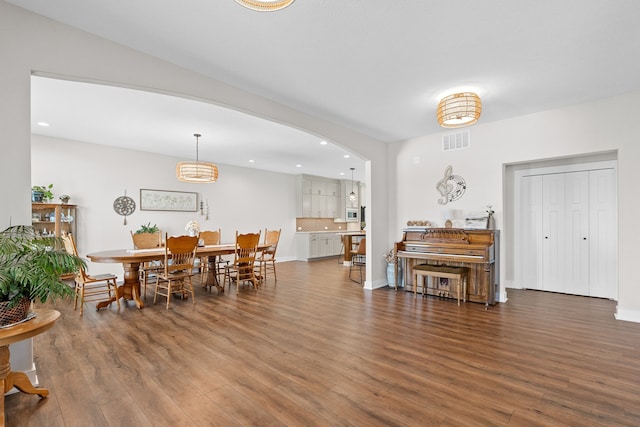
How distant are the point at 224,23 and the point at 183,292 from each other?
4.03m

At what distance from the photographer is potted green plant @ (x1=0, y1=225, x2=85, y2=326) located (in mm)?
1737

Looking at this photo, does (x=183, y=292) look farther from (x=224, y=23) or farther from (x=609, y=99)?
(x=609, y=99)

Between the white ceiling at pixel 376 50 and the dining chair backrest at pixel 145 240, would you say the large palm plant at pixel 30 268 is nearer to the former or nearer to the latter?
the white ceiling at pixel 376 50

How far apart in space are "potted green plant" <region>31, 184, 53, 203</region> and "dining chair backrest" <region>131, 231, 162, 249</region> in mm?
1720

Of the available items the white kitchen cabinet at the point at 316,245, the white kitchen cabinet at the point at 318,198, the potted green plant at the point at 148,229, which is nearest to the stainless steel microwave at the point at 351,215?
the white kitchen cabinet at the point at 318,198

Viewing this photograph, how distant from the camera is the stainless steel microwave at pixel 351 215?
1124 cm

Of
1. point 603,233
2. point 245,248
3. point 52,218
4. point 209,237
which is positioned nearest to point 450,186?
point 603,233

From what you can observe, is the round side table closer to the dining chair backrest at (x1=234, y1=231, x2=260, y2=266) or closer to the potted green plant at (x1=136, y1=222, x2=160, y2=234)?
the dining chair backrest at (x1=234, y1=231, x2=260, y2=266)

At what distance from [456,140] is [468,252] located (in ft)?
6.19

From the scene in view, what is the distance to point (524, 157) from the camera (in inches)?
172

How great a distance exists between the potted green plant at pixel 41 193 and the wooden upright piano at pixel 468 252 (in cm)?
618

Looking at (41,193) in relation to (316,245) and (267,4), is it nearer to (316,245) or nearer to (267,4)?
(267,4)

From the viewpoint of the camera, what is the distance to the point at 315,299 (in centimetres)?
463

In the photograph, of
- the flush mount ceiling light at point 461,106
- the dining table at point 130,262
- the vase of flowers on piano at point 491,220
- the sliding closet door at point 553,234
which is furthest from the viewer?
the sliding closet door at point 553,234
